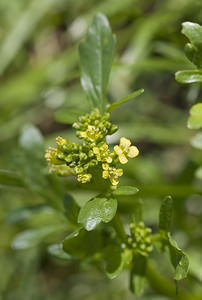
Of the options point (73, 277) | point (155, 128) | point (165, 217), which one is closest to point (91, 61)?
point (165, 217)

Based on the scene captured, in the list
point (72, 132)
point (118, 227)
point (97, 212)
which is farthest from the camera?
point (72, 132)

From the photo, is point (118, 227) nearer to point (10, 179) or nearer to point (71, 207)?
point (71, 207)

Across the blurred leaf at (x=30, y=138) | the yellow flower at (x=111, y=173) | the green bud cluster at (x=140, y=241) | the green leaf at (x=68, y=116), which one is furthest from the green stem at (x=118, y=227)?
the blurred leaf at (x=30, y=138)

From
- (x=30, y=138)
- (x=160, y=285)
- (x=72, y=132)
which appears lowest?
(x=72, y=132)

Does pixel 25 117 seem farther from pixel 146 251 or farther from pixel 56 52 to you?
pixel 146 251

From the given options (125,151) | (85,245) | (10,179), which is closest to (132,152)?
(125,151)

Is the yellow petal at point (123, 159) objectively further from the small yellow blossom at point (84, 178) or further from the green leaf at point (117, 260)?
the green leaf at point (117, 260)
